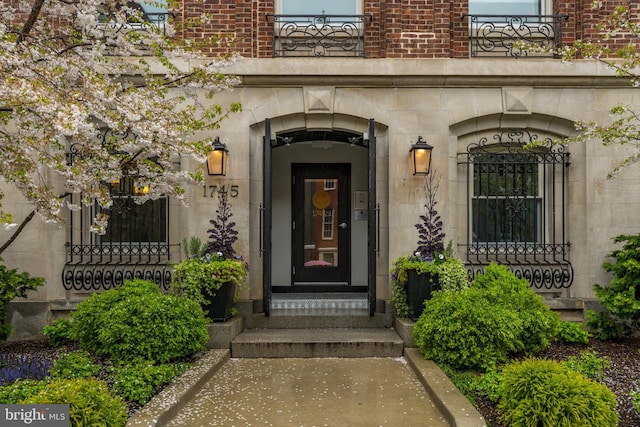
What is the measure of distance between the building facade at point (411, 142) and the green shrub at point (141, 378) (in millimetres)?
2392

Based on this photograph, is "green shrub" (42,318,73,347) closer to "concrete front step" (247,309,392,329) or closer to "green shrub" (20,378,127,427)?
"concrete front step" (247,309,392,329)

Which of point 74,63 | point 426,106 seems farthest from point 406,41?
point 74,63

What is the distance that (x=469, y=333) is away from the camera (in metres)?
5.57

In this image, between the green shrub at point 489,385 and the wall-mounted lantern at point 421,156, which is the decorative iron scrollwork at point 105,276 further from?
the green shrub at point 489,385

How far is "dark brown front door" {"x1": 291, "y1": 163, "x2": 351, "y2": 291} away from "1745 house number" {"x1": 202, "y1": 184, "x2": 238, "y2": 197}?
2524mm

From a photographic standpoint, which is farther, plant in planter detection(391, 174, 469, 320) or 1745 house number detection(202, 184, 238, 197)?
1745 house number detection(202, 184, 238, 197)

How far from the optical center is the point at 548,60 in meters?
7.67

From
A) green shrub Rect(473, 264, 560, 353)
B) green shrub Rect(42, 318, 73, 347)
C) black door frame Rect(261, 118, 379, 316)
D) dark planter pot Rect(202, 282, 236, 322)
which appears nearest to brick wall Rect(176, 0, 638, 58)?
black door frame Rect(261, 118, 379, 316)

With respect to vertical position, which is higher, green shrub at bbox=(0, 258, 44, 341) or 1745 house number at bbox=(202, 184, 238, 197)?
1745 house number at bbox=(202, 184, 238, 197)

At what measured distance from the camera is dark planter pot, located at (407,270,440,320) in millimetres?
6691

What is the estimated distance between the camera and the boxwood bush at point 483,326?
5512 millimetres

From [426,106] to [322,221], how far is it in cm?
345

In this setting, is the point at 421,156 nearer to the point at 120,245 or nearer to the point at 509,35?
the point at 509,35

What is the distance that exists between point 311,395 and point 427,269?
8.07ft
